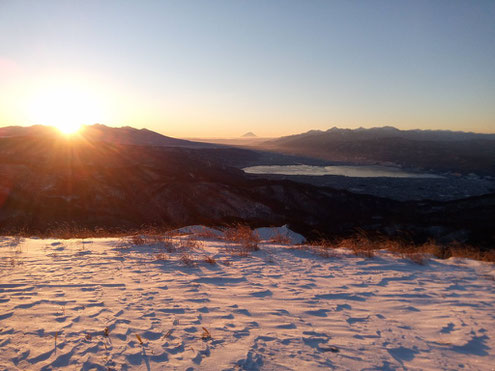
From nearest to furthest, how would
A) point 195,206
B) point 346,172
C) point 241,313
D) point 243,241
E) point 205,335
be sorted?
point 205,335 < point 241,313 < point 243,241 < point 195,206 < point 346,172

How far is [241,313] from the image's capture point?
3.38 m

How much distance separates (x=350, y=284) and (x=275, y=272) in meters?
1.26

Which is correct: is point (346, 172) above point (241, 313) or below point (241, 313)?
below

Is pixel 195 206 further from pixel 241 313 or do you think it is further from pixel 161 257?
pixel 241 313

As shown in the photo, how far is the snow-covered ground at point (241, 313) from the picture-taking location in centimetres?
251

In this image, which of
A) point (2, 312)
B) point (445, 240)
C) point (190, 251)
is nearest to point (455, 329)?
point (190, 251)

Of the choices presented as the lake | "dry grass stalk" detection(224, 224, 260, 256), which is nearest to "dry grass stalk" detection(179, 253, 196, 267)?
"dry grass stalk" detection(224, 224, 260, 256)

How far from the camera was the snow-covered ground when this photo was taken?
251cm

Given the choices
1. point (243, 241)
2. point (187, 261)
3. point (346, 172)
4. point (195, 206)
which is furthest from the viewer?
point (346, 172)

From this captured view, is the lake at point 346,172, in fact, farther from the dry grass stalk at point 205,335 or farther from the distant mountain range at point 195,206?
the dry grass stalk at point 205,335

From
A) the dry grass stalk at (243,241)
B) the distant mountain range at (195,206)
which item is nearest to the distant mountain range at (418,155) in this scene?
the distant mountain range at (195,206)

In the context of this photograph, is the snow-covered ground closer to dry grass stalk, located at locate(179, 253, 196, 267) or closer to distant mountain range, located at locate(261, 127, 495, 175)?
dry grass stalk, located at locate(179, 253, 196, 267)

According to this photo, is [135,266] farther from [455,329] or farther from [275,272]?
[455,329]

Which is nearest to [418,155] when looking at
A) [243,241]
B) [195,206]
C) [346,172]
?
[346,172]
